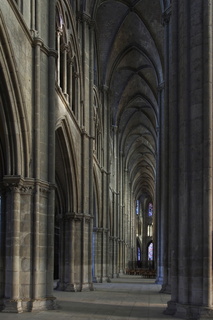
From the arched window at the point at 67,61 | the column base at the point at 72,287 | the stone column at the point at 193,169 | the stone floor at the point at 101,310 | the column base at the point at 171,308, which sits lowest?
the column base at the point at 72,287

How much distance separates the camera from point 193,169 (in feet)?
50.8

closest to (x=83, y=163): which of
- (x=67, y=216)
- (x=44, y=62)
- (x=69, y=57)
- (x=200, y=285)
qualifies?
(x=67, y=216)

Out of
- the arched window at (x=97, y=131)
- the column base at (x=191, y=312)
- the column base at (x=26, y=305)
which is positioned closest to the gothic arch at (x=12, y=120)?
the column base at (x=26, y=305)

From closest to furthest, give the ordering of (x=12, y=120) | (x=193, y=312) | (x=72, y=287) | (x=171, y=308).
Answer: (x=193, y=312), (x=171, y=308), (x=12, y=120), (x=72, y=287)

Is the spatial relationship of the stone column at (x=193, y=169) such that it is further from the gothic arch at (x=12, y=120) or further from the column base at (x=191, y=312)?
the gothic arch at (x=12, y=120)

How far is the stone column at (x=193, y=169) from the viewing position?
1484 centimetres

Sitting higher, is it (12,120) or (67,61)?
(67,61)

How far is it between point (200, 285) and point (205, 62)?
673 cm

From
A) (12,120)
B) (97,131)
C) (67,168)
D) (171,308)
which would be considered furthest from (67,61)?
(171,308)

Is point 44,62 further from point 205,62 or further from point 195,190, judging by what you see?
point 195,190

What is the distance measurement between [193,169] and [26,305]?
6823 mm

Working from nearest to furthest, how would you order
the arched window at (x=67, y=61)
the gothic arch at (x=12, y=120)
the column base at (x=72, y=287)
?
the gothic arch at (x=12, y=120), the arched window at (x=67, y=61), the column base at (x=72, y=287)

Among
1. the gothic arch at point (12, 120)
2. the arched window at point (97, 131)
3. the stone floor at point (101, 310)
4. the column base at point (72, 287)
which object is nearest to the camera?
the stone floor at point (101, 310)

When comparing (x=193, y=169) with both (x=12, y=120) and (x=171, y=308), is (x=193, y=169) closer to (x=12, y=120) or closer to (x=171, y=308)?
(x=171, y=308)
